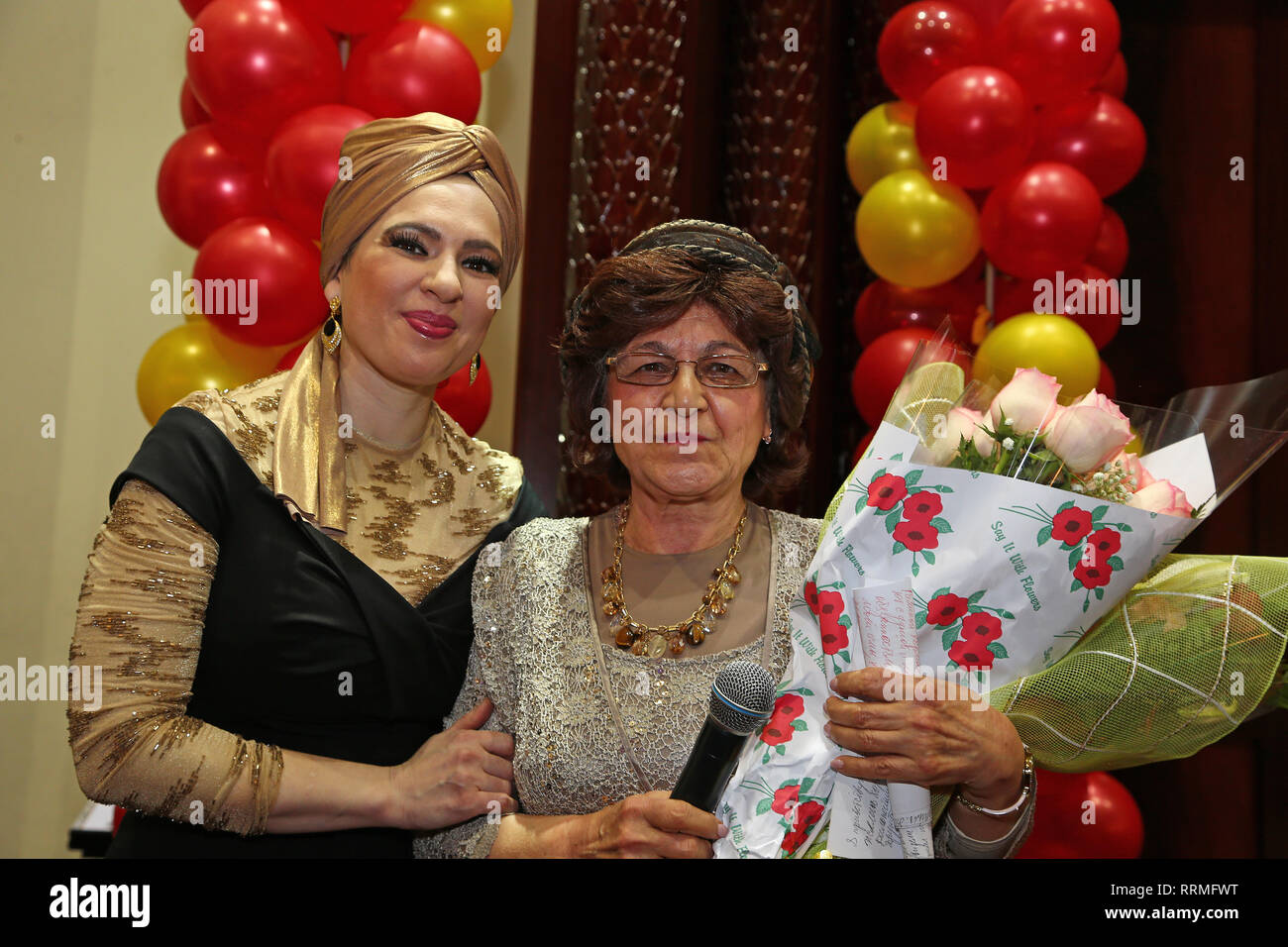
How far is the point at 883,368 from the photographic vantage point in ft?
10.4

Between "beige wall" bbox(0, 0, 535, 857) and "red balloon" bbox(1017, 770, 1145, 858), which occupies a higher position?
"beige wall" bbox(0, 0, 535, 857)

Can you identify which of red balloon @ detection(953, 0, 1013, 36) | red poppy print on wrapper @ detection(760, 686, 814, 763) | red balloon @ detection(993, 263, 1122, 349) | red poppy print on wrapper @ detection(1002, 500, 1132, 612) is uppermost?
red balloon @ detection(953, 0, 1013, 36)

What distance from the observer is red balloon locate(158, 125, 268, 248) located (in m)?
2.92

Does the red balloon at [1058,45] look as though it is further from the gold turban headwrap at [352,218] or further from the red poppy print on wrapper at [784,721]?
the red poppy print on wrapper at [784,721]

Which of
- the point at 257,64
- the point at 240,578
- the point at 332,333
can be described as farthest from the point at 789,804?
the point at 257,64

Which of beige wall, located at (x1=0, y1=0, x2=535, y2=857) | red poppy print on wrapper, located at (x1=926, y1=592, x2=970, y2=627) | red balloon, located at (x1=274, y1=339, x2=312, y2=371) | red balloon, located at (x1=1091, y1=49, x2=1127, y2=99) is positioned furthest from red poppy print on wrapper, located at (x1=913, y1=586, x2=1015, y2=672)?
beige wall, located at (x1=0, y1=0, x2=535, y2=857)

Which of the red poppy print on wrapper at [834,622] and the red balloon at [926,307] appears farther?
the red balloon at [926,307]

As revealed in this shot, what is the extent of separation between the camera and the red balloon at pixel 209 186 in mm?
2918

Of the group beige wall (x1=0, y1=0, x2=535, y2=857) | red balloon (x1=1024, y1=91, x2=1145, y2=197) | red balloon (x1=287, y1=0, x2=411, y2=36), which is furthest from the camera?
beige wall (x1=0, y1=0, x2=535, y2=857)

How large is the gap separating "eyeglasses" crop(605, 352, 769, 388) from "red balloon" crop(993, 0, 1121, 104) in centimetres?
174

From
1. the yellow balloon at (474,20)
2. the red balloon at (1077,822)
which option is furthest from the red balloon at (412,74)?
the red balloon at (1077,822)

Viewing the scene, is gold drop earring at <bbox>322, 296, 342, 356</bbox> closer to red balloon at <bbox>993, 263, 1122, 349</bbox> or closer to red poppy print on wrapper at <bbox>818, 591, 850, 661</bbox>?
red poppy print on wrapper at <bbox>818, 591, 850, 661</bbox>

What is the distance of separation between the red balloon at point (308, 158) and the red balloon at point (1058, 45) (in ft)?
5.60

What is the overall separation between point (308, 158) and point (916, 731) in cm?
196
